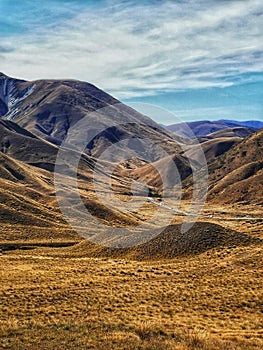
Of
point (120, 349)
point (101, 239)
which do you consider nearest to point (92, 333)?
point (120, 349)

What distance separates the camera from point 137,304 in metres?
31.2

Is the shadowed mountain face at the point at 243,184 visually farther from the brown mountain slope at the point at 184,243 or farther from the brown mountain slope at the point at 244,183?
the brown mountain slope at the point at 184,243

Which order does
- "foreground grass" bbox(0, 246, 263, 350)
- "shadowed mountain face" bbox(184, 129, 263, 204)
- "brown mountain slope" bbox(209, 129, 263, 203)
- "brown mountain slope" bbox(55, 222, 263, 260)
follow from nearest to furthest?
1. "foreground grass" bbox(0, 246, 263, 350)
2. "brown mountain slope" bbox(55, 222, 263, 260)
3. "shadowed mountain face" bbox(184, 129, 263, 204)
4. "brown mountain slope" bbox(209, 129, 263, 203)

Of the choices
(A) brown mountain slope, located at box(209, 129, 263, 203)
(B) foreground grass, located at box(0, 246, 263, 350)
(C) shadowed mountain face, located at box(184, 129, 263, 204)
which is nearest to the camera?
(B) foreground grass, located at box(0, 246, 263, 350)

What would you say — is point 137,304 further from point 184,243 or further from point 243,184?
point 243,184

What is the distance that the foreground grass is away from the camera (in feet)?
74.2

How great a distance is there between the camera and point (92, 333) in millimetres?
23859

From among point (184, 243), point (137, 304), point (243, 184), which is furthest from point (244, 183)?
point (137, 304)

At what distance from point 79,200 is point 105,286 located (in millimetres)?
102063

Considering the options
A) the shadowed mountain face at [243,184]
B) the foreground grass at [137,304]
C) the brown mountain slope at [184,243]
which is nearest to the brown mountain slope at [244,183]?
the shadowed mountain face at [243,184]

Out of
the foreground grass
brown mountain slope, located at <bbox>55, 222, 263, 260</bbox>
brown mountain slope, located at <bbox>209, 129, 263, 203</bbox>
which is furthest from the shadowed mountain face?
the foreground grass

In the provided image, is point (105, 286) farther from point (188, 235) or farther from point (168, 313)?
point (188, 235)

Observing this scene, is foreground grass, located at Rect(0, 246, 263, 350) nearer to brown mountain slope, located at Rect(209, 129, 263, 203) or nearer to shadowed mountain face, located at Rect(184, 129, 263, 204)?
shadowed mountain face, located at Rect(184, 129, 263, 204)

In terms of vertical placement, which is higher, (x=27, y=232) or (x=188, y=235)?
(x=188, y=235)
